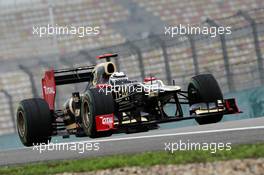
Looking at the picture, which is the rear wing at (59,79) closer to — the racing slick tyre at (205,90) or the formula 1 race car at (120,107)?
the formula 1 race car at (120,107)

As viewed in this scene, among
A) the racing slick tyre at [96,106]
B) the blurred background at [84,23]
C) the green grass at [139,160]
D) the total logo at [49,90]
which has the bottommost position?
the green grass at [139,160]

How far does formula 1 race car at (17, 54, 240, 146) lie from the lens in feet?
35.3

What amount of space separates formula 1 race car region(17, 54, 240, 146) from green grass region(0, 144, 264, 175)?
2.36m

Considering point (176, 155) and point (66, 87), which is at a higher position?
point (66, 87)

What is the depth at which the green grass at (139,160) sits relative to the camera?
21.7 feet

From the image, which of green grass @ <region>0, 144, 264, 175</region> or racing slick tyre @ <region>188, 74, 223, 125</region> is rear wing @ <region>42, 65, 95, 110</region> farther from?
green grass @ <region>0, 144, 264, 175</region>

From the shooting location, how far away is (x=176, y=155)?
284 inches

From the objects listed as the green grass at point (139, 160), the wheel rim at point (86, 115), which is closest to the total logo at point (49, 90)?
the wheel rim at point (86, 115)

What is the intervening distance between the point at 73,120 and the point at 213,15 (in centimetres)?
1787

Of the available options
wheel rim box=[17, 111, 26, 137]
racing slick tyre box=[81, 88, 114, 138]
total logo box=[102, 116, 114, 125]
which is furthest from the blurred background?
total logo box=[102, 116, 114, 125]

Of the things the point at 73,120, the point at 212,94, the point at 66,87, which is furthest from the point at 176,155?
the point at 66,87

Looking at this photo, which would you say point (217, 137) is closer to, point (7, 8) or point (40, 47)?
point (40, 47)

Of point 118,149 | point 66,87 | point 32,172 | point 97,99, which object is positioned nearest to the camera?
point 32,172

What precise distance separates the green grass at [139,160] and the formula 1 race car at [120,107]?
92.9 inches
